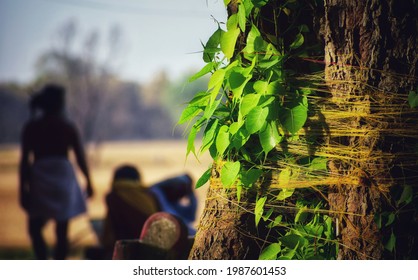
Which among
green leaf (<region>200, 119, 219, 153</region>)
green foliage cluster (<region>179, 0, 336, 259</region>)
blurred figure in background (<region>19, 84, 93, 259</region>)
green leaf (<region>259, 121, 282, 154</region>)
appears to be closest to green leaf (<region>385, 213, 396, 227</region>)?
green foliage cluster (<region>179, 0, 336, 259</region>)

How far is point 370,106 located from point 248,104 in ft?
1.39

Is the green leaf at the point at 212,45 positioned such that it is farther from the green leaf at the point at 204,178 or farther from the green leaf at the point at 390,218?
the green leaf at the point at 390,218

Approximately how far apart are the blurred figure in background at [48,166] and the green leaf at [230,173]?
339 centimetres

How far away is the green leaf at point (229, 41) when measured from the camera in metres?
2.16

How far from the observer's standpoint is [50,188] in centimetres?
553

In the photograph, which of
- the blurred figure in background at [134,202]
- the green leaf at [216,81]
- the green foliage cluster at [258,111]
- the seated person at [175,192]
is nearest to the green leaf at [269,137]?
the green foliage cluster at [258,111]

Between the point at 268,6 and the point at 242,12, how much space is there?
200 millimetres

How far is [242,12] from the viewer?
2092 millimetres

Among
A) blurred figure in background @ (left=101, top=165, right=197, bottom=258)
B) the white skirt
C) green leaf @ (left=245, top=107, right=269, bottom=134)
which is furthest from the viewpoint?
the white skirt

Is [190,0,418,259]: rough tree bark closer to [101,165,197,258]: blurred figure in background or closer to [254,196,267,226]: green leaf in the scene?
[254,196,267,226]: green leaf

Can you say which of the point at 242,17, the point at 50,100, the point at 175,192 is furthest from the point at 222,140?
the point at 50,100

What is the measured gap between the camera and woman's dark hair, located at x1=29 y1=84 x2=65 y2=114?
17.6 ft
